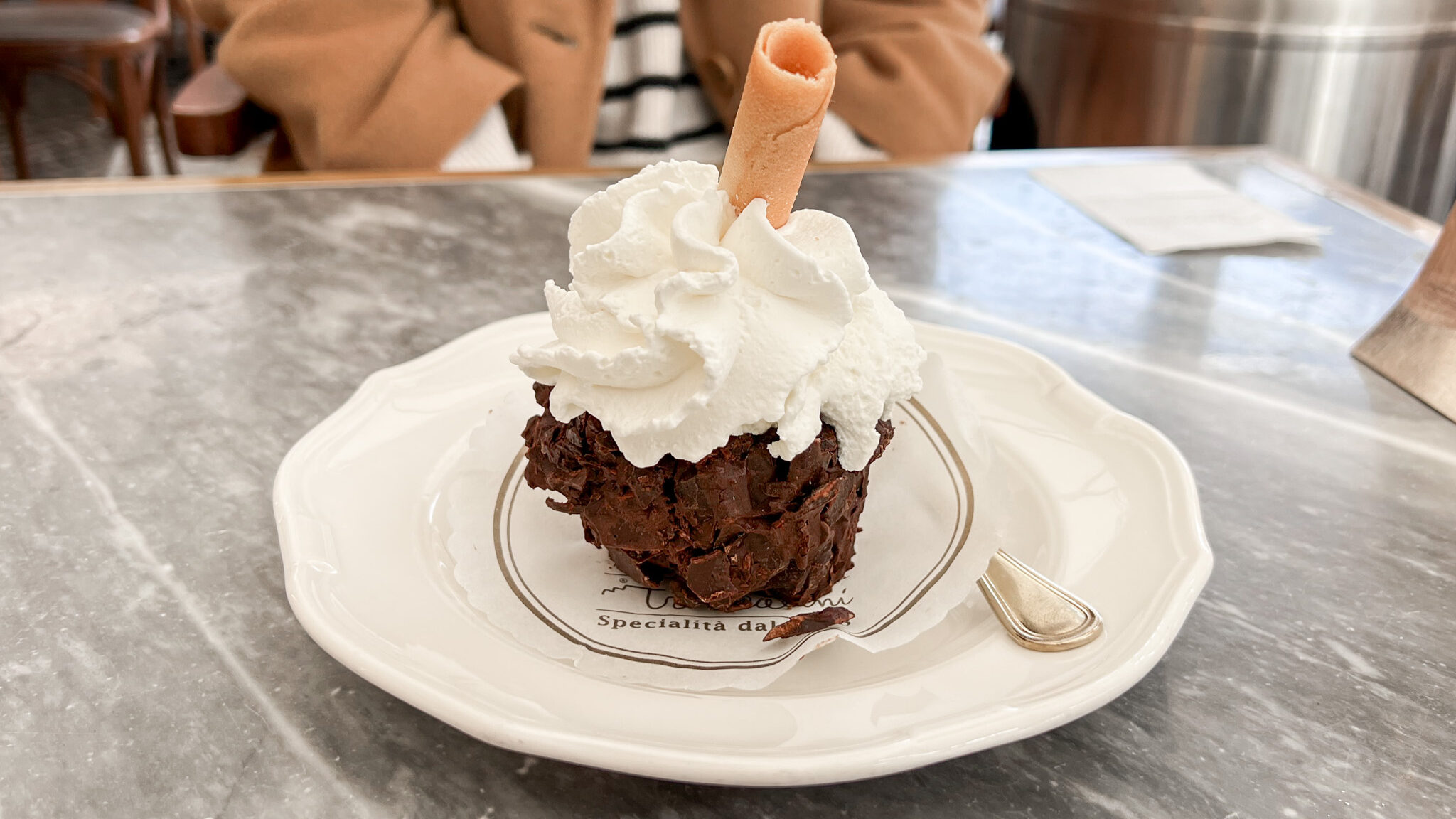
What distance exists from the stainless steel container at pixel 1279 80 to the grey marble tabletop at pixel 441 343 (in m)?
0.83

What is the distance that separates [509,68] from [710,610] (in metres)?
1.39

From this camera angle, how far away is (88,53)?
11.4ft

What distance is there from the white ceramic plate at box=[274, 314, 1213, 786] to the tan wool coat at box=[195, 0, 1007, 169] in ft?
3.06

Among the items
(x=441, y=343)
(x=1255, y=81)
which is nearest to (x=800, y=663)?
(x=441, y=343)

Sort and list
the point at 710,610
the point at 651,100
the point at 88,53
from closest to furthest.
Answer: the point at 710,610 → the point at 651,100 → the point at 88,53

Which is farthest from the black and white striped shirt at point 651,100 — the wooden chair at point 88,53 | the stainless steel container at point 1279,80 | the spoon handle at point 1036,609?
the wooden chair at point 88,53

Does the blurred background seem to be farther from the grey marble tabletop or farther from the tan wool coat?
the grey marble tabletop

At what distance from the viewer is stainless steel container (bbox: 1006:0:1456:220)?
243 centimetres

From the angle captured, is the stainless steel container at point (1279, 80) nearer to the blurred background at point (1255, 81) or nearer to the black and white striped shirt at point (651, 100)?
the blurred background at point (1255, 81)

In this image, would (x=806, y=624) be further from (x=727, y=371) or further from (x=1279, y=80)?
(x=1279, y=80)

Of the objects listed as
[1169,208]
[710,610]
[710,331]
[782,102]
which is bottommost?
[710,610]

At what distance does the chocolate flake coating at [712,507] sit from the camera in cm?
71

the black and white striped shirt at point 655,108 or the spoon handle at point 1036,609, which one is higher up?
the black and white striped shirt at point 655,108

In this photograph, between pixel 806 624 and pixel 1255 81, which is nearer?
pixel 806 624
